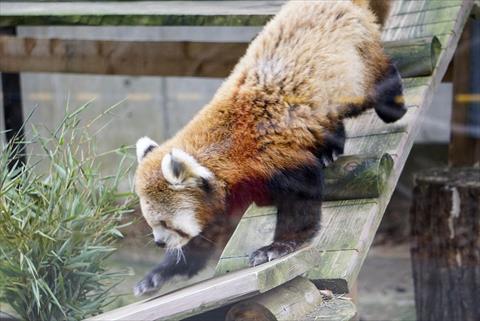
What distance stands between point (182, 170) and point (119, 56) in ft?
4.86

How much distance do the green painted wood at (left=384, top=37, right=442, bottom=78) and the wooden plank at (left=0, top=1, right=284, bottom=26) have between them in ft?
1.78

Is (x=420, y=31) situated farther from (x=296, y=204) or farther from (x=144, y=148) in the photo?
(x=144, y=148)

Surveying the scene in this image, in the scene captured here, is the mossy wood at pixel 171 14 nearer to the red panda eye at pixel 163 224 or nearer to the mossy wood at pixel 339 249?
the mossy wood at pixel 339 249

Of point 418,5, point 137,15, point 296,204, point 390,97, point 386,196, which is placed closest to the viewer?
point 296,204

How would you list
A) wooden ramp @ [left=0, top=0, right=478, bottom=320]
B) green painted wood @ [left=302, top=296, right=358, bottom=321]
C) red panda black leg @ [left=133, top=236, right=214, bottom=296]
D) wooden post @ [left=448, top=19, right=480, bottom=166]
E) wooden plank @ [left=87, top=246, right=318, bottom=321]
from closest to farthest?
wooden plank @ [left=87, top=246, right=318, bottom=321]
wooden ramp @ [left=0, top=0, right=478, bottom=320]
green painted wood @ [left=302, top=296, right=358, bottom=321]
red panda black leg @ [left=133, top=236, right=214, bottom=296]
wooden post @ [left=448, top=19, right=480, bottom=166]

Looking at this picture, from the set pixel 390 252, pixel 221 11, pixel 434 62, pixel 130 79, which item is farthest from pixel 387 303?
pixel 130 79

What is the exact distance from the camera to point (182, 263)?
2646mm

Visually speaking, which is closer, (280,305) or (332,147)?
(280,305)

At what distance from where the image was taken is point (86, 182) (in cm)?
260

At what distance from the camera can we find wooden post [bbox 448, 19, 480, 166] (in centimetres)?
388

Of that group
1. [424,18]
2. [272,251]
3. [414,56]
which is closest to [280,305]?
[272,251]

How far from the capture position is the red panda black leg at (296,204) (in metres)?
2.50

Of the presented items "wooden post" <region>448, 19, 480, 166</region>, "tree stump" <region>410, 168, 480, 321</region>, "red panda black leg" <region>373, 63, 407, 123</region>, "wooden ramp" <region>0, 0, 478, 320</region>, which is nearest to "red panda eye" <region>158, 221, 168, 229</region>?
"wooden ramp" <region>0, 0, 478, 320</region>

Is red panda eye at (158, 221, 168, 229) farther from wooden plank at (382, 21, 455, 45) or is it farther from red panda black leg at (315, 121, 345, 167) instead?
wooden plank at (382, 21, 455, 45)
